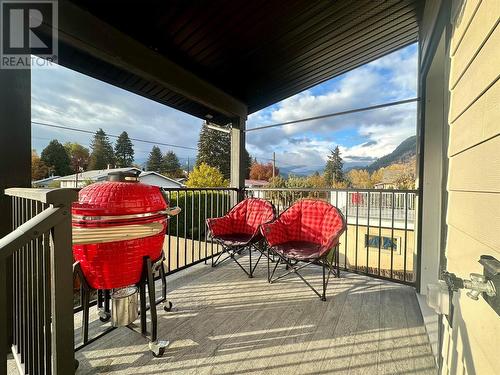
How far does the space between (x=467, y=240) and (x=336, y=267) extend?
2236mm

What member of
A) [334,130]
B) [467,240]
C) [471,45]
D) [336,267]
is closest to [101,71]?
[471,45]

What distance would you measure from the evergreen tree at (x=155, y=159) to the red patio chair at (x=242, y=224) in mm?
19222

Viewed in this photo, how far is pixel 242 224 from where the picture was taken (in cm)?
336

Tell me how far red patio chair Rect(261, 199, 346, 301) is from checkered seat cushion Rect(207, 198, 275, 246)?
250 mm

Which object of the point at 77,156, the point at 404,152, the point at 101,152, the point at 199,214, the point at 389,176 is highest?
the point at 101,152

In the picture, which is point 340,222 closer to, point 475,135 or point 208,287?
point 208,287

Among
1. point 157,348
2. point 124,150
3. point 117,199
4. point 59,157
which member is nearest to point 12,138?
point 117,199

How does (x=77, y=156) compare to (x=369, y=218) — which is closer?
(x=369, y=218)

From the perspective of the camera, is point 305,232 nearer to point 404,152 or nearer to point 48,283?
point 48,283

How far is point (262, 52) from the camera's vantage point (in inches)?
113

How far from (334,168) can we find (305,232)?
39.9 ft

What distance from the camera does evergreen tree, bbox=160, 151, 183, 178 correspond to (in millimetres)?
22219

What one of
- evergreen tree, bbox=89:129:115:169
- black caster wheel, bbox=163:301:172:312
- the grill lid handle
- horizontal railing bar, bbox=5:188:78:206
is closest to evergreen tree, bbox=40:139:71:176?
evergreen tree, bbox=89:129:115:169

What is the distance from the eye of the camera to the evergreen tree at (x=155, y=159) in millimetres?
20984
